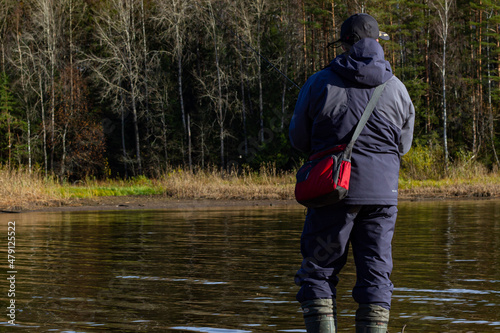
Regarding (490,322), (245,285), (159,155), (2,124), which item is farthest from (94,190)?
(490,322)

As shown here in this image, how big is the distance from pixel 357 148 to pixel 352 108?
0.24 meters

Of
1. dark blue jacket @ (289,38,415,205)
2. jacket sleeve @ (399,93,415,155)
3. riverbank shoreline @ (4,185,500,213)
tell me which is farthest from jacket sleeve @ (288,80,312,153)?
riverbank shoreline @ (4,185,500,213)

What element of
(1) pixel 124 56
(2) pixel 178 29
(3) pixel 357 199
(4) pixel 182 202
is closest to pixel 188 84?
(2) pixel 178 29

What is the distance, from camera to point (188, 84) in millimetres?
46281

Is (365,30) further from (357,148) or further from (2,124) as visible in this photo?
(2,124)

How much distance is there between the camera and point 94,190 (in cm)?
2900

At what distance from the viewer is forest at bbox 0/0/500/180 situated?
42000 mm

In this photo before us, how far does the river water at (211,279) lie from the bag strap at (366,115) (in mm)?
1871

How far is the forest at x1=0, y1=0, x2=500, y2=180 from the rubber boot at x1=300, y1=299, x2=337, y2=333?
36154 mm

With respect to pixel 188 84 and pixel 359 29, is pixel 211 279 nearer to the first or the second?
pixel 359 29

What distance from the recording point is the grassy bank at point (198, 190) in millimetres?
22641

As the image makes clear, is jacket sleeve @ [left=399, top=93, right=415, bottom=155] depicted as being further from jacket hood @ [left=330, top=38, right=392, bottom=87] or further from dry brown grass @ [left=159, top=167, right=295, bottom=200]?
dry brown grass @ [left=159, top=167, right=295, bottom=200]

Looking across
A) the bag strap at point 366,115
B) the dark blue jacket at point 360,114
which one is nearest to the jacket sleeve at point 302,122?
the dark blue jacket at point 360,114

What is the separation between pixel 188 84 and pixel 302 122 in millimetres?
42569
